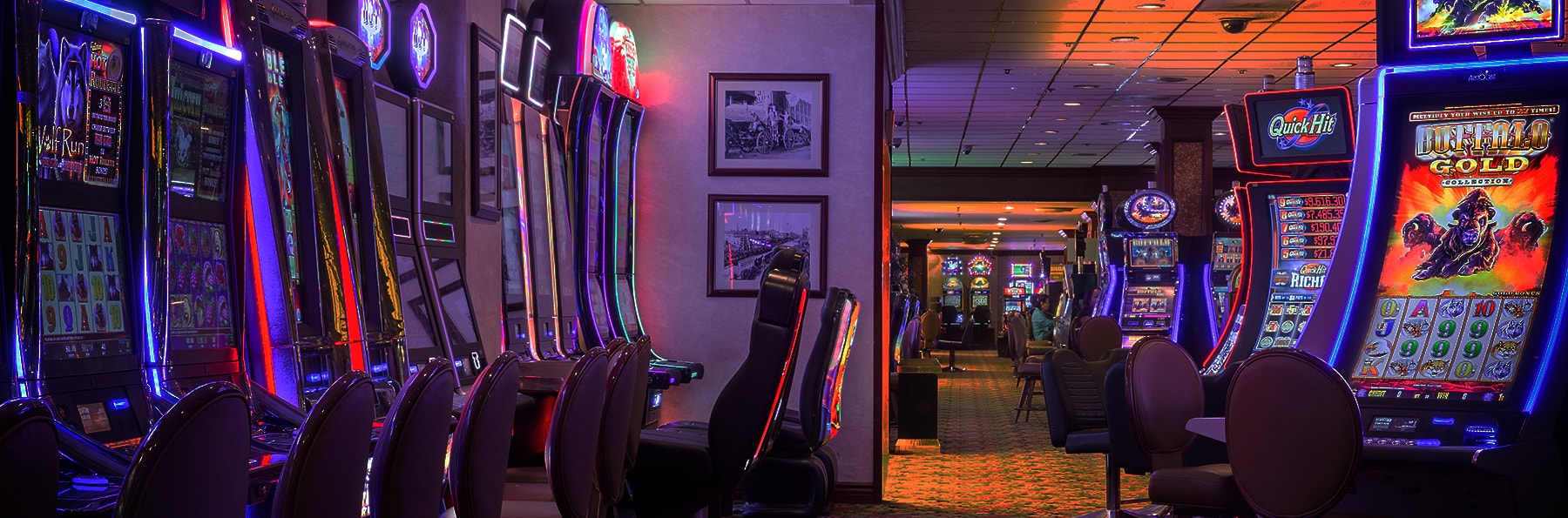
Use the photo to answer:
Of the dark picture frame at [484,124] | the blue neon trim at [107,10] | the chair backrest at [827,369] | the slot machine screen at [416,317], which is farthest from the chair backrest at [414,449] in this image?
the dark picture frame at [484,124]

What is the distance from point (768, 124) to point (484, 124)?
1604 millimetres

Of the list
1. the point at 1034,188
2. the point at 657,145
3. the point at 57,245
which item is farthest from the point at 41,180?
the point at 1034,188

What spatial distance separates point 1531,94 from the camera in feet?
9.80

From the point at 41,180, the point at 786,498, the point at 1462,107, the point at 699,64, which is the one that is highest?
the point at 699,64

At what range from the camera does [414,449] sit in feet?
5.17

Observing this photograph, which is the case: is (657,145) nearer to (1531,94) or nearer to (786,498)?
(786,498)

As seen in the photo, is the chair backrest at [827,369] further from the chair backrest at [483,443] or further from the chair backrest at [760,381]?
the chair backrest at [483,443]

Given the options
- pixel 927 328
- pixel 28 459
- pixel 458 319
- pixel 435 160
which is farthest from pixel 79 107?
pixel 927 328

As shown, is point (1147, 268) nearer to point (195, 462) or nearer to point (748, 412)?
point (748, 412)

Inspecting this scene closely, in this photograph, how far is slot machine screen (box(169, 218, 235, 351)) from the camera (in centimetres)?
200

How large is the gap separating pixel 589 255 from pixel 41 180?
311cm

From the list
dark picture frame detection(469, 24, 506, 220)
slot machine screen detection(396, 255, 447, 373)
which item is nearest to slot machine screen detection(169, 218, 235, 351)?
slot machine screen detection(396, 255, 447, 373)

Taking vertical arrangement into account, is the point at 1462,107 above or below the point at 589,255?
above

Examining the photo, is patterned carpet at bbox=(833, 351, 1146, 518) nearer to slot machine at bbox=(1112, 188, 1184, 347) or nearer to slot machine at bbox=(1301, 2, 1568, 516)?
slot machine at bbox=(1112, 188, 1184, 347)
